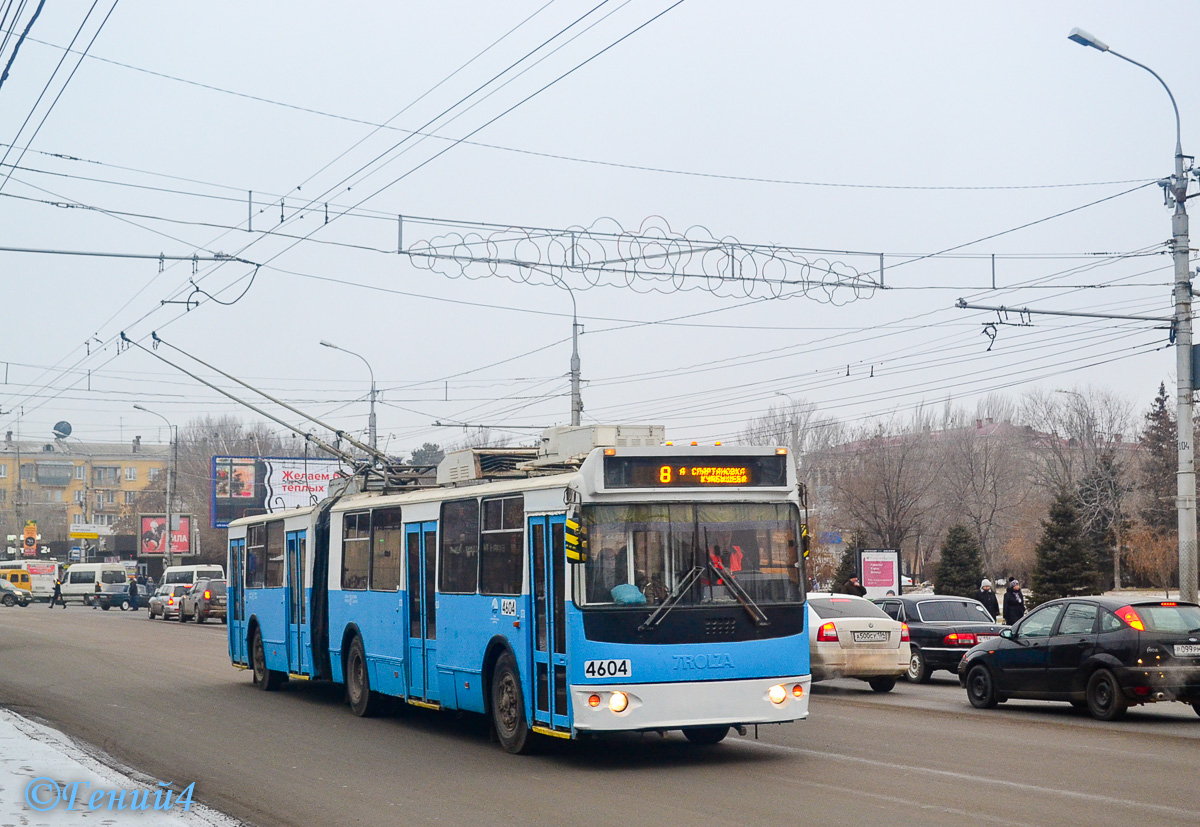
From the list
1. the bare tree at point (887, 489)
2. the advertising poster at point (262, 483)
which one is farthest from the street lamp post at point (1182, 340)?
the advertising poster at point (262, 483)

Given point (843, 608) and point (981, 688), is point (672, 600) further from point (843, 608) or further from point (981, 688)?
point (843, 608)

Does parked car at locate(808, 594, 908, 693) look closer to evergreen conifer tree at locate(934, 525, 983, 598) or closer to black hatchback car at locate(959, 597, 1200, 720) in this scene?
black hatchback car at locate(959, 597, 1200, 720)

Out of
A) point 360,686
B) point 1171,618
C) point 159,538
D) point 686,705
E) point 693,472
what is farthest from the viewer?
point 159,538

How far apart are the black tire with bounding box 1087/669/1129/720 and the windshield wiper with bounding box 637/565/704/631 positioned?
20.4 ft

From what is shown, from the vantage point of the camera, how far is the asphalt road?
934cm

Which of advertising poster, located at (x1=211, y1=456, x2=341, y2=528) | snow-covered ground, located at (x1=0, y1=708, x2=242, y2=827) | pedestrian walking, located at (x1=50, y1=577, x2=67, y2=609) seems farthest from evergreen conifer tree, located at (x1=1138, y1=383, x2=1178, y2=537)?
snow-covered ground, located at (x1=0, y1=708, x2=242, y2=827)

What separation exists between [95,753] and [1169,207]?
19.2 meters

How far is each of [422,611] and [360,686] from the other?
243 centimetres

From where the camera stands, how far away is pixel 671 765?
1176 cm

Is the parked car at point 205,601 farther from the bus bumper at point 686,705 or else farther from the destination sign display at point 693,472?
the bus bumper at point 686,705

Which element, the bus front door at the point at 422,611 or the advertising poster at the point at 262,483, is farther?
the advertising poster at the point at 262,483

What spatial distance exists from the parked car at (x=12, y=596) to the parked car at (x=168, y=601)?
65.6 feet

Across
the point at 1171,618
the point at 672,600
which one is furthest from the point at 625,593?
the point at 1171,618

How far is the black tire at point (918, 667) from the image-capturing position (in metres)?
21.6
